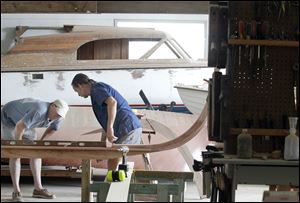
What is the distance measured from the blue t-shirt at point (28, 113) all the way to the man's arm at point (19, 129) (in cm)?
2

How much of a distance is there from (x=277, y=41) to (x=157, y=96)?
225 centimetres

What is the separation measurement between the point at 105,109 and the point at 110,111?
5 cm

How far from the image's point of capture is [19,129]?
3316 millimetres

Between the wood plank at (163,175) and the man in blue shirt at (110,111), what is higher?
the man in blue shirt at (110,111)

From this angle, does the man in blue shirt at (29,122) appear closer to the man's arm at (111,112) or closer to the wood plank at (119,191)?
the man's arm at (111,112)

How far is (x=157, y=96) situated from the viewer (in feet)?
17.4

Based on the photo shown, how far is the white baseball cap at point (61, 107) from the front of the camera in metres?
4.23

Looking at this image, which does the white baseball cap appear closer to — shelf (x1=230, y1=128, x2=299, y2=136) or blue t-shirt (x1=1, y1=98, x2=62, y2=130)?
blue t-shirt (x1=1, y1=98, x2=62, y2=130)

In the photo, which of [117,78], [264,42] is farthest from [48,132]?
[264,42]

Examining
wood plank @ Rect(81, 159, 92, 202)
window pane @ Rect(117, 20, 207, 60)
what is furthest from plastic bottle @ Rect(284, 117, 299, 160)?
window pane @ Rect(117, 20, 207, 60)

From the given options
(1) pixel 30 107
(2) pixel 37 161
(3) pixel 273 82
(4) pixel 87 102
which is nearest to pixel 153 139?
(4) pixel 87 102

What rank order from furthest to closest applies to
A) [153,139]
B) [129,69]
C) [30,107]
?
[129,69] < [153,139] < [30,107]

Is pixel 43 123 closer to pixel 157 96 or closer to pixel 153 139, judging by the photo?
pixel 153 139

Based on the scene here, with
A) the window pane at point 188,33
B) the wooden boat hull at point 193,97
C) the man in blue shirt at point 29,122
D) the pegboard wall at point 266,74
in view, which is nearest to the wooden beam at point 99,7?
the pegboard wall at point 266,74
